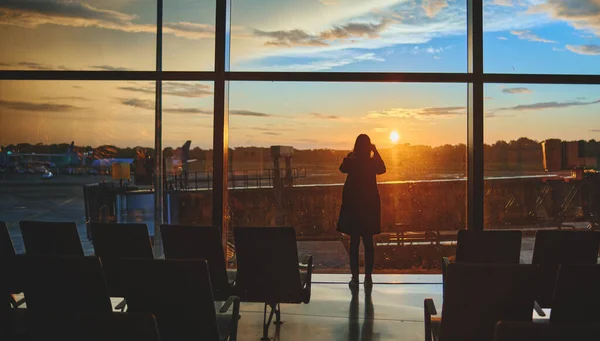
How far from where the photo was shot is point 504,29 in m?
5.83

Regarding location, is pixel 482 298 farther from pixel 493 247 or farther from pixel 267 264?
pixel 267 264

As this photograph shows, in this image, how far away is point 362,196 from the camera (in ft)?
18.1

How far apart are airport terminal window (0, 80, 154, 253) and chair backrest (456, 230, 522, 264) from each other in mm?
3940

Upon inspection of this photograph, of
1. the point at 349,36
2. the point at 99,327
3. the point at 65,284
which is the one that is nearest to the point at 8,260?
the point at 65,284

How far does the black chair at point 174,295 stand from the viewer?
2504 mm

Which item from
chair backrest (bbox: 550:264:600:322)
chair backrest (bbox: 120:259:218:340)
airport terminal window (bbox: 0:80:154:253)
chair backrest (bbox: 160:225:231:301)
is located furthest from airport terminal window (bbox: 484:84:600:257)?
chair backrest (bbox: 120:259:218:340)

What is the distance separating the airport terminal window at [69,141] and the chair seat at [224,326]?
3.37 m

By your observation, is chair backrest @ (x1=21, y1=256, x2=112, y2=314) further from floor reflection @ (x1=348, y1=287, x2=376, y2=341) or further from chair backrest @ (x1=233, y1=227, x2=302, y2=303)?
floor reflection @ (x1=348, y1=287, x2=376, y2=341)

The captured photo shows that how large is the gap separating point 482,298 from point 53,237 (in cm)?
283

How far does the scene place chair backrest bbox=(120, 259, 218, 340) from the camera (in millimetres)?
2504

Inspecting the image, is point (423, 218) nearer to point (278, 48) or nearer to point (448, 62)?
point (448, 62)

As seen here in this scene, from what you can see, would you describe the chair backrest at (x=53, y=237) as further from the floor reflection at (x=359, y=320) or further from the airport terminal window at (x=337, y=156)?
the airport terminal window at (x=337, y=156)

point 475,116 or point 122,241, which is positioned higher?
point 475,116

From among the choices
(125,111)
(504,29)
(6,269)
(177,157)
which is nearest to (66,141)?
(125,111)
